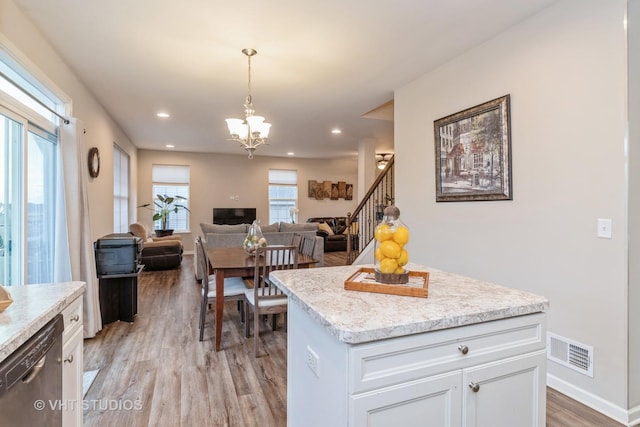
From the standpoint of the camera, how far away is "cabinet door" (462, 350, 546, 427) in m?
1.18

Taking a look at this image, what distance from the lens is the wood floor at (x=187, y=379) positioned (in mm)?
2033

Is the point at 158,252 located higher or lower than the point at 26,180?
lower

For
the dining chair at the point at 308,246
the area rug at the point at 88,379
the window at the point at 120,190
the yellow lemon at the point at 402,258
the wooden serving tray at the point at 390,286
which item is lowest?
the area rug at the point at 88,379

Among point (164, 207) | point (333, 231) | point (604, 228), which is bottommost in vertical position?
point (333, 231)

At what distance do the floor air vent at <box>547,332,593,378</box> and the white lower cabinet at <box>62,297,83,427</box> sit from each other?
288 centimetres

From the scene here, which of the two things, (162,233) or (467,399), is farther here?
(162,233)

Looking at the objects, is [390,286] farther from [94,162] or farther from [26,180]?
[94,162]

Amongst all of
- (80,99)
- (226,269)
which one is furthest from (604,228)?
(80,99)

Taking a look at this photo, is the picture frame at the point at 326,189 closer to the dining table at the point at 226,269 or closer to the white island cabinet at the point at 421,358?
the dining table at the point at 226,269

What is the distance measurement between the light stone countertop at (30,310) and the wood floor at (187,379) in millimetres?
986

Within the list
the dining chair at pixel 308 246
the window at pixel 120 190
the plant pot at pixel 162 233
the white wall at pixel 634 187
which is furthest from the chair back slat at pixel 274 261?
the plant pot at pixel 162 233

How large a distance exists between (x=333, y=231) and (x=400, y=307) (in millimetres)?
8651

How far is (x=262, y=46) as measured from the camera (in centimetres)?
294

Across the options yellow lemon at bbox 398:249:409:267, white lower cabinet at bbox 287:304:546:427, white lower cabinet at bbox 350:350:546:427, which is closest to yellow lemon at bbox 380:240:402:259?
yellow lemon at bbox 398:249:409:267
